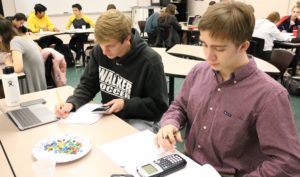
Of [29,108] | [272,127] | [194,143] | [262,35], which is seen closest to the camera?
[272,127]

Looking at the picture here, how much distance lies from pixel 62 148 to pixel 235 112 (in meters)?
0.71

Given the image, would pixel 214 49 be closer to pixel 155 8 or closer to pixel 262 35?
pixel 262 35

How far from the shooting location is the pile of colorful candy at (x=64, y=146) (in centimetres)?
115

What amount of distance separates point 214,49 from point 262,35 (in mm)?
3679

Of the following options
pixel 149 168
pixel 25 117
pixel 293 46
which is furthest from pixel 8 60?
pixel 293 46

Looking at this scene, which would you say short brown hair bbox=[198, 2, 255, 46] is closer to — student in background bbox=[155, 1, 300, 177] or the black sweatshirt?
student in background bbox=[155, 1, 300, 177]

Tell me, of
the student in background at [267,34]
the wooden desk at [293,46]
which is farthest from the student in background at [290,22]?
the student in background at [267,34]

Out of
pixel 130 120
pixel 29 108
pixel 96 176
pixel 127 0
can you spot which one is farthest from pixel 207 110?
pixel 127 0

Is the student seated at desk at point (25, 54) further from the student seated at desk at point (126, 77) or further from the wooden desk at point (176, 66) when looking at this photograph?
the wooden desk at point (176, 66)

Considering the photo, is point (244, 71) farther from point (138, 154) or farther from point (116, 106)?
point (116, 106)

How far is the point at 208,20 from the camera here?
100 centimetres

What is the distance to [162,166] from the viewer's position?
3.35ft

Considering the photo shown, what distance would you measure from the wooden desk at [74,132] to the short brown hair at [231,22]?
2.01 ft

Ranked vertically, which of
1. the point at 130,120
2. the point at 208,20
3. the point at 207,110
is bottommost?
the point at 130,120
